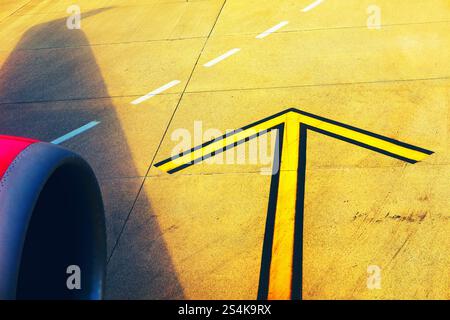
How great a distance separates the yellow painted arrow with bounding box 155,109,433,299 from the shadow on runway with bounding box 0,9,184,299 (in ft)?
2.57

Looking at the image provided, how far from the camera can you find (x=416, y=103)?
8211 millimetres

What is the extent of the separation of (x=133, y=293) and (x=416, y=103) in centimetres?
508

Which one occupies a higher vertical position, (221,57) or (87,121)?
(221,57)

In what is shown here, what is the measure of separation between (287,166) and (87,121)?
345 cm

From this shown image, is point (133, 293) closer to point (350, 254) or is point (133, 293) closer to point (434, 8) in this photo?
point (350, 254)

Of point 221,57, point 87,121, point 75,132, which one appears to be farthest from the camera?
point 221,57

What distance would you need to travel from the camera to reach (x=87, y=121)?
8766 millimetres

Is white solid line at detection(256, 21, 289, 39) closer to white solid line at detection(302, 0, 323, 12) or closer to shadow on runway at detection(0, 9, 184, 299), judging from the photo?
white solid line at detection(302, 0, 323, 12)

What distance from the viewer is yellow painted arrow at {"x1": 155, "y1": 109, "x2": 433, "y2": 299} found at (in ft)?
18.0

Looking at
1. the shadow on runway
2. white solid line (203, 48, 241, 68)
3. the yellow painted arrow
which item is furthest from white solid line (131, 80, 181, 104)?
the yellow painted arrow

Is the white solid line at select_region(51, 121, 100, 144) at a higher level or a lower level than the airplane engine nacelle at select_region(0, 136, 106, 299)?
lower

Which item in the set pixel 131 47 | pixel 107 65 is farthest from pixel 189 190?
pixel 131 47

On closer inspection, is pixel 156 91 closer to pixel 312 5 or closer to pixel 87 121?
pixel 87 121

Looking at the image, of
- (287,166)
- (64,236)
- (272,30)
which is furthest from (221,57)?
(64,236)
